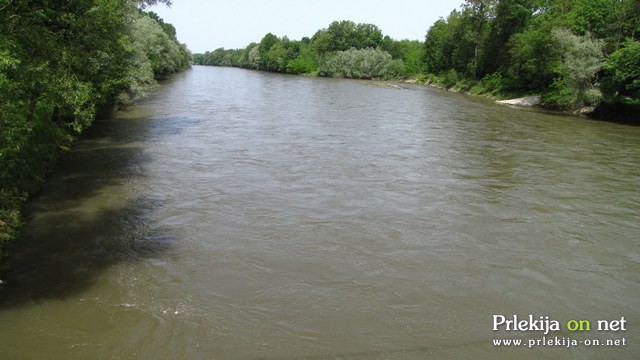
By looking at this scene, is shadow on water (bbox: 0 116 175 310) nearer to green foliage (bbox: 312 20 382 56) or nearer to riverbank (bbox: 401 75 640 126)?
riverbank (bbox: 401 75 640 126)

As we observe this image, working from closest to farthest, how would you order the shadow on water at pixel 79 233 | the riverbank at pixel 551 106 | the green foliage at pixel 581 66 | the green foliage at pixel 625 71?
the shadow on water at pixel 79 233 → the green foliage at pixel 625 71 → the riverbank at pixel 551 106 → the green foliage at pixel 581 66

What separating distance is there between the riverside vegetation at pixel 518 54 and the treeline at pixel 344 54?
27cm

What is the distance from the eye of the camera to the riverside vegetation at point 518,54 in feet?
127

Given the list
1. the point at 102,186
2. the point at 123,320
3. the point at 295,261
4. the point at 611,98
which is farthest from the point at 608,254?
the point at 611,98

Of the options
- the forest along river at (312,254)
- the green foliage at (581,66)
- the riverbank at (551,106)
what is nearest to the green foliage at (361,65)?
the riverbank at (551,106)

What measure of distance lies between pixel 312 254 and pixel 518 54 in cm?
5292

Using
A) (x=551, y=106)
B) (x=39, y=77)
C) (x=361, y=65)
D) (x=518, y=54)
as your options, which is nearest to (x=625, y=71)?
(x=551, y=106)

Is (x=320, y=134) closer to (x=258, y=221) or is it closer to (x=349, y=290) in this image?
(x=258, y=221)

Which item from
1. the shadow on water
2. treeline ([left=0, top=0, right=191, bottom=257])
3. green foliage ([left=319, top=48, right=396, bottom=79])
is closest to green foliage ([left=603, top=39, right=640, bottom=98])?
treeline ([left=0, top=0, right=191, bottom=257])

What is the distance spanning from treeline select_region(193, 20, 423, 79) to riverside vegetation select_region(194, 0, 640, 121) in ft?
0.87

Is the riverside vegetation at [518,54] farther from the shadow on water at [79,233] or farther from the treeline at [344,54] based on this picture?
the shadow on water at [79,233]

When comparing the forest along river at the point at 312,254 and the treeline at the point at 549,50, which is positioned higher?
the treeline at the point at 549,50

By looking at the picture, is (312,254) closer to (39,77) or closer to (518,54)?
(39,77)

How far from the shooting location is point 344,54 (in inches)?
4023
